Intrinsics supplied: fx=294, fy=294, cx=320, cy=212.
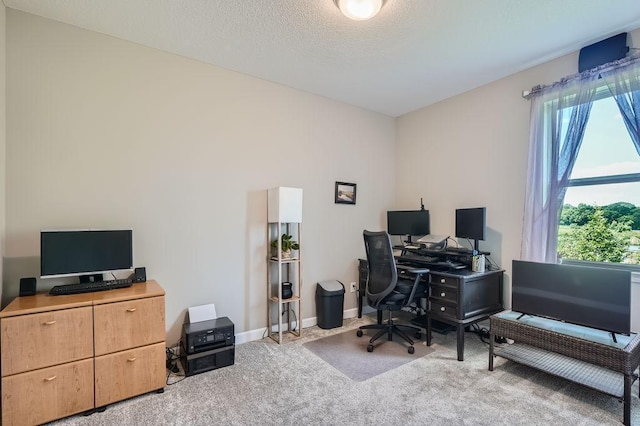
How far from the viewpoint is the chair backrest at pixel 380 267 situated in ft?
9.50

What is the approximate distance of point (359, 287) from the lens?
3.98m

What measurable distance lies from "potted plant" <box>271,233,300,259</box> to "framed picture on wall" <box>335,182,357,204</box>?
91cm

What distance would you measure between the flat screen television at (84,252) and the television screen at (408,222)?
3.05 meters

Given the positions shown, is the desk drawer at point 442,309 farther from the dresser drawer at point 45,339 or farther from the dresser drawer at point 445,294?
the dresser drawer at point 45,339

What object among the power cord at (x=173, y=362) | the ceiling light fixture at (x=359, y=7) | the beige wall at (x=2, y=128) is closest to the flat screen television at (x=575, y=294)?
the ceiling light fixture at (x=359, y=7)

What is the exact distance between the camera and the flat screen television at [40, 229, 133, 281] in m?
2.10

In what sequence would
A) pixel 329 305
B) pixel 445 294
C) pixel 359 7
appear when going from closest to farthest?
pixel 359 7, pixel 445 294, pixel 329 305

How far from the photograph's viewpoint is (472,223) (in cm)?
317

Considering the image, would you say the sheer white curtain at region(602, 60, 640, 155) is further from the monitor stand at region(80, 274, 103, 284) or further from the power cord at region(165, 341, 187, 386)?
the monitor stand at region(80, 274, 103, 284)

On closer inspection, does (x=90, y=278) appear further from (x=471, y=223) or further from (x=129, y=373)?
(x=471, y=223)

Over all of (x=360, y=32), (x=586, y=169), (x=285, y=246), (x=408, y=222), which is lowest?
Answer: (x=285, y=246)

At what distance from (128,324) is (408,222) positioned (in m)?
3.17

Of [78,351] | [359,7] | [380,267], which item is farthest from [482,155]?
[78,351]

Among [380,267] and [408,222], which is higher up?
[408,222]
